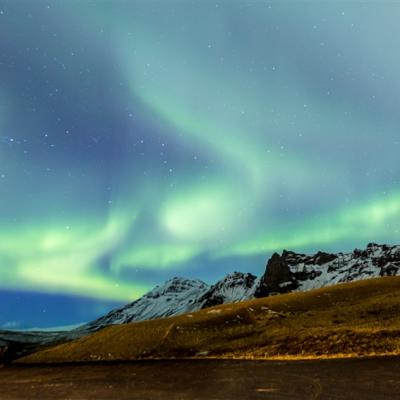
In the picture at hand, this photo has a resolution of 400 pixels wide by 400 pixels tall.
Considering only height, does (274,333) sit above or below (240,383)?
above

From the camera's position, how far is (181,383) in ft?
96.2

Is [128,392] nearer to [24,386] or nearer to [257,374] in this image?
[257,374]

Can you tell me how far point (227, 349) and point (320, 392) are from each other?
88.7 feet

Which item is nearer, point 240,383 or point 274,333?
point 240,383

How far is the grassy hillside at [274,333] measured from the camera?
39.2 metres

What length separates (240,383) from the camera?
26.7 m

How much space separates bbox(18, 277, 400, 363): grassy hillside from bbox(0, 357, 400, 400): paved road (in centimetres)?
600

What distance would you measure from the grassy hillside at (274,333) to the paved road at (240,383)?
600 cm

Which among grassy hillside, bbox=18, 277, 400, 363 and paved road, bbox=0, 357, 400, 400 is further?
grassy hillside, bbox=18, 277, 400, 363

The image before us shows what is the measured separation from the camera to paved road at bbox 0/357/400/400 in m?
22.1

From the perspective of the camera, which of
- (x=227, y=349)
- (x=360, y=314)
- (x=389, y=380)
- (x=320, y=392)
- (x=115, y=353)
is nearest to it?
(x=320, y=392)

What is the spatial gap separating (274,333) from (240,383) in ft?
81.1

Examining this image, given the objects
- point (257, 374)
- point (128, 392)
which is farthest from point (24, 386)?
point (257, 374)

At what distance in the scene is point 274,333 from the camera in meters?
50.2
